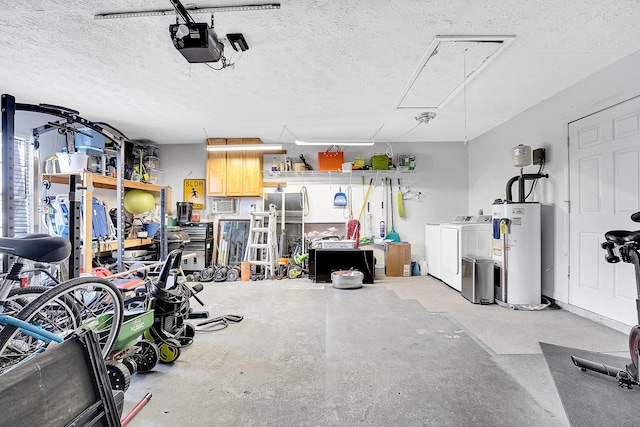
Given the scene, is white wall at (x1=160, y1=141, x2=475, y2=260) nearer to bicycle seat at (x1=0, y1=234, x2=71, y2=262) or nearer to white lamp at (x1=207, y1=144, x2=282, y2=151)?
white lamp at (x1=207, y1=144, x2=282, y2=151)

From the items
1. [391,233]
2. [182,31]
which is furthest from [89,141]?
[391,233]

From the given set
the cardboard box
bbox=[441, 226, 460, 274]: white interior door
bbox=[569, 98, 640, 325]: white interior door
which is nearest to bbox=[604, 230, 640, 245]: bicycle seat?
bbox=[569, 98, 640, 325]: white interior door

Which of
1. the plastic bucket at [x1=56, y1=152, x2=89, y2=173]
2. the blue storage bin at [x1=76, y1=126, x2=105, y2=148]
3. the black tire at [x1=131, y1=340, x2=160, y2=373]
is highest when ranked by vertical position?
the blue storage bin at [x1=76, y1=126, x2=105, y2=148]

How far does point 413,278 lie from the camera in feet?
19.1

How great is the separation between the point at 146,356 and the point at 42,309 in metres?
0.80

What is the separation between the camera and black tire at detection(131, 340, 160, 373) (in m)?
2.24

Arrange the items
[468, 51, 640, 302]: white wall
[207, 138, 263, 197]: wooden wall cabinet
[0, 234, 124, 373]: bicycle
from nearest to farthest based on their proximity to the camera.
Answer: [0, 234, 124, 373]: bicycle, [468, 51, 640, 302]: white wall, [207, 138, 263, 197]: wooden wall cabinet

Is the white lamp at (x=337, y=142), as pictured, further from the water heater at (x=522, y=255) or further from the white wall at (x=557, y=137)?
the water heater at (x=522, y=255)

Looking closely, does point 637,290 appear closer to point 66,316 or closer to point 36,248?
point 36,248

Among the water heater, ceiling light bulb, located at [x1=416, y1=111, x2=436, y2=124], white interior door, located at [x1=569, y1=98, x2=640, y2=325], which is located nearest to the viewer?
white interior door, located at [x1=569, y1=98, x2=640, y2=325]

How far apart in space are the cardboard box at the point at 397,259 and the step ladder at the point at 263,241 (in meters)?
2.29

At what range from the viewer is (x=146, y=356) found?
7.45 feet

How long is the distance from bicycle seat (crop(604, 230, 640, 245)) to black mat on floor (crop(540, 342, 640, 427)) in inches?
40.2

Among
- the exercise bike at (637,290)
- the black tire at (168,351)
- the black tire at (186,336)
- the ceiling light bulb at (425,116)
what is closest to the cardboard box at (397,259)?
the ceiling light bulb at (425,116)
